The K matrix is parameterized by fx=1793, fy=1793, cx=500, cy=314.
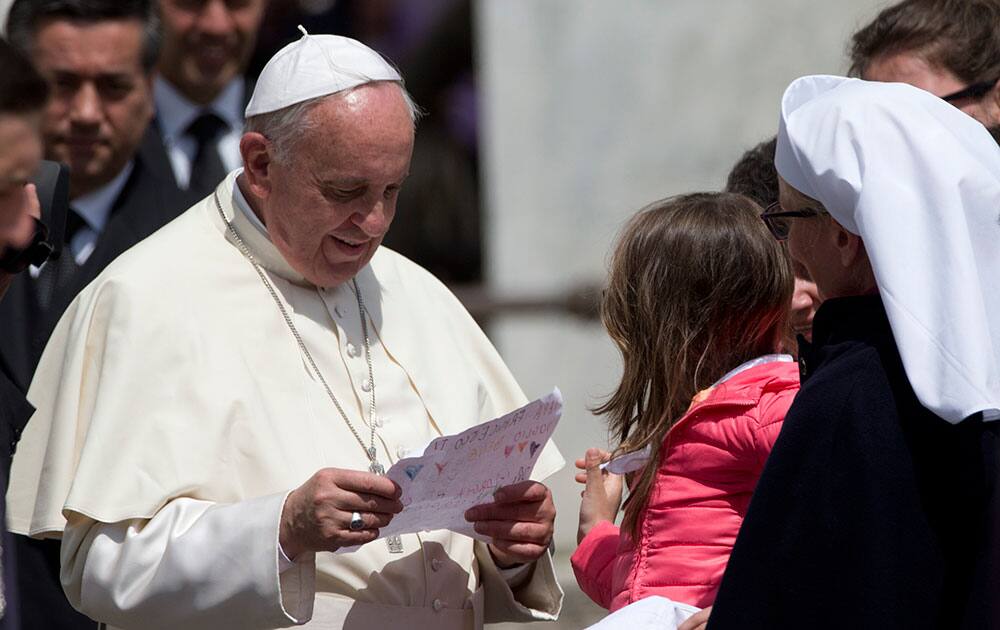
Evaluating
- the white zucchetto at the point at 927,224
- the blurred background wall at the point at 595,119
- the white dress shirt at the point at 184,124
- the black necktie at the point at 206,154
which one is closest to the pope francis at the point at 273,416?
the white zucchetto at the point at 927,224

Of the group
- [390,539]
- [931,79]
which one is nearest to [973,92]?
[931,79]

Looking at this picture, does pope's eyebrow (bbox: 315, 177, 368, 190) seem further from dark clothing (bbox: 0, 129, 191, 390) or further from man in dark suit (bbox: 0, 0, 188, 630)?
man in dark suit (bbox: 0, 0, 188, 630)

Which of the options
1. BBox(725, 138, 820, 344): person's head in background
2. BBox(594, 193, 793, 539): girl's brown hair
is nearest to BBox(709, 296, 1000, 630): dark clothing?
BBox(594, 193, 793, 539): girl's brown hair

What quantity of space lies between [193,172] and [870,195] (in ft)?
10.9

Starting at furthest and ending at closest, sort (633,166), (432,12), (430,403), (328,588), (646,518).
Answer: (432,12)
(633,166)
(430,403)
(328,588)
(646,518)

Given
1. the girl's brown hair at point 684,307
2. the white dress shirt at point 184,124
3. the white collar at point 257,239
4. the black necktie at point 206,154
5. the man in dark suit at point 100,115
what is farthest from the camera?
the white dress shirt at point 184,124

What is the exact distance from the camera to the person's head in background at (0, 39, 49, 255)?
8.86ft

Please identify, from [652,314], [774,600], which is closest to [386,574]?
[652,314]

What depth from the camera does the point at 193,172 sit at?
18.7 ft

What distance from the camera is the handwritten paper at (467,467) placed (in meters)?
3.26

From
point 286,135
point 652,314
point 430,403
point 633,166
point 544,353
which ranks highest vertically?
point 286,135

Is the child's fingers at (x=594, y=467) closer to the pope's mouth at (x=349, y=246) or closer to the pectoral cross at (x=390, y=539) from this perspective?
the pectoral cross at (x=390, y=539)

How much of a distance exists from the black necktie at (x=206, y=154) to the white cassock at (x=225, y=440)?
164 centimetres

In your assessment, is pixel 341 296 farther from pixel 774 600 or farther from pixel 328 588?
pixel 774 600
